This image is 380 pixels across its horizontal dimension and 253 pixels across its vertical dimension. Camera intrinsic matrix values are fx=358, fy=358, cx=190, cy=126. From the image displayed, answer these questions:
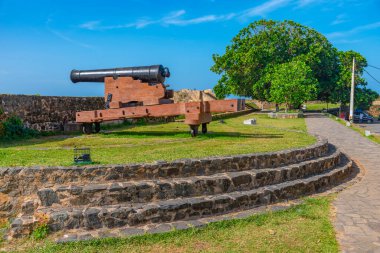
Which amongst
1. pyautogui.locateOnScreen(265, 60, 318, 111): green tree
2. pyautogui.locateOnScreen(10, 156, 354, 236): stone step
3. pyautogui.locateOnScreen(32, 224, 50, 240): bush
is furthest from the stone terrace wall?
pyautogui.locateOnScreen(265, 60, 318, 111): green tree

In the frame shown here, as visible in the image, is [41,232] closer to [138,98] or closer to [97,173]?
[97,173]

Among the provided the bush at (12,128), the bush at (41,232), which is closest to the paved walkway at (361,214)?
the bush at (41,232)

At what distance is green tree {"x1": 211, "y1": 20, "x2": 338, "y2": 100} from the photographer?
118 ft

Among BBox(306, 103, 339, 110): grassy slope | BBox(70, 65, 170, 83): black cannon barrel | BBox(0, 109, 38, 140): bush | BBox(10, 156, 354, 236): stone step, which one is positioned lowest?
BBox(10, 156, 354, 236): stone step

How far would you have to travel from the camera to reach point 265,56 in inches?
1441

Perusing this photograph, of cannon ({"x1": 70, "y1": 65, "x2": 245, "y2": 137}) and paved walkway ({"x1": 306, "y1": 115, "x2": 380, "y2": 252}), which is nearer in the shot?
paved walkway ({"x1": 306, "y1": 115, "x2": 380, "y2": 252})

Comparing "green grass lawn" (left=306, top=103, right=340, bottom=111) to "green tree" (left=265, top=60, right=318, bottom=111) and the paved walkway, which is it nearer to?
"green tree" (left=265, top=60, right=318, bottom=111)

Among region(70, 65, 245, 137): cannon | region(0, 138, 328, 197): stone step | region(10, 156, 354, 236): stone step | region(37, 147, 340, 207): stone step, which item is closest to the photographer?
region(10, 156, 354, 236): stone step

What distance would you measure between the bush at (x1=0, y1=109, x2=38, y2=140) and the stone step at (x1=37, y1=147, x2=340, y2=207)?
6927 mm

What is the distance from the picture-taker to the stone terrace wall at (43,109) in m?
12.3

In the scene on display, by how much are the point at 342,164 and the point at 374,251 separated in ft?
18.0

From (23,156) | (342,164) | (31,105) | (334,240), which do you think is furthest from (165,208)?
(31,105)

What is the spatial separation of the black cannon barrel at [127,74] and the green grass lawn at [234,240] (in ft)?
22.5

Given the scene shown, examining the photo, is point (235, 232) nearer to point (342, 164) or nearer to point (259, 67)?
point (342, 164)
